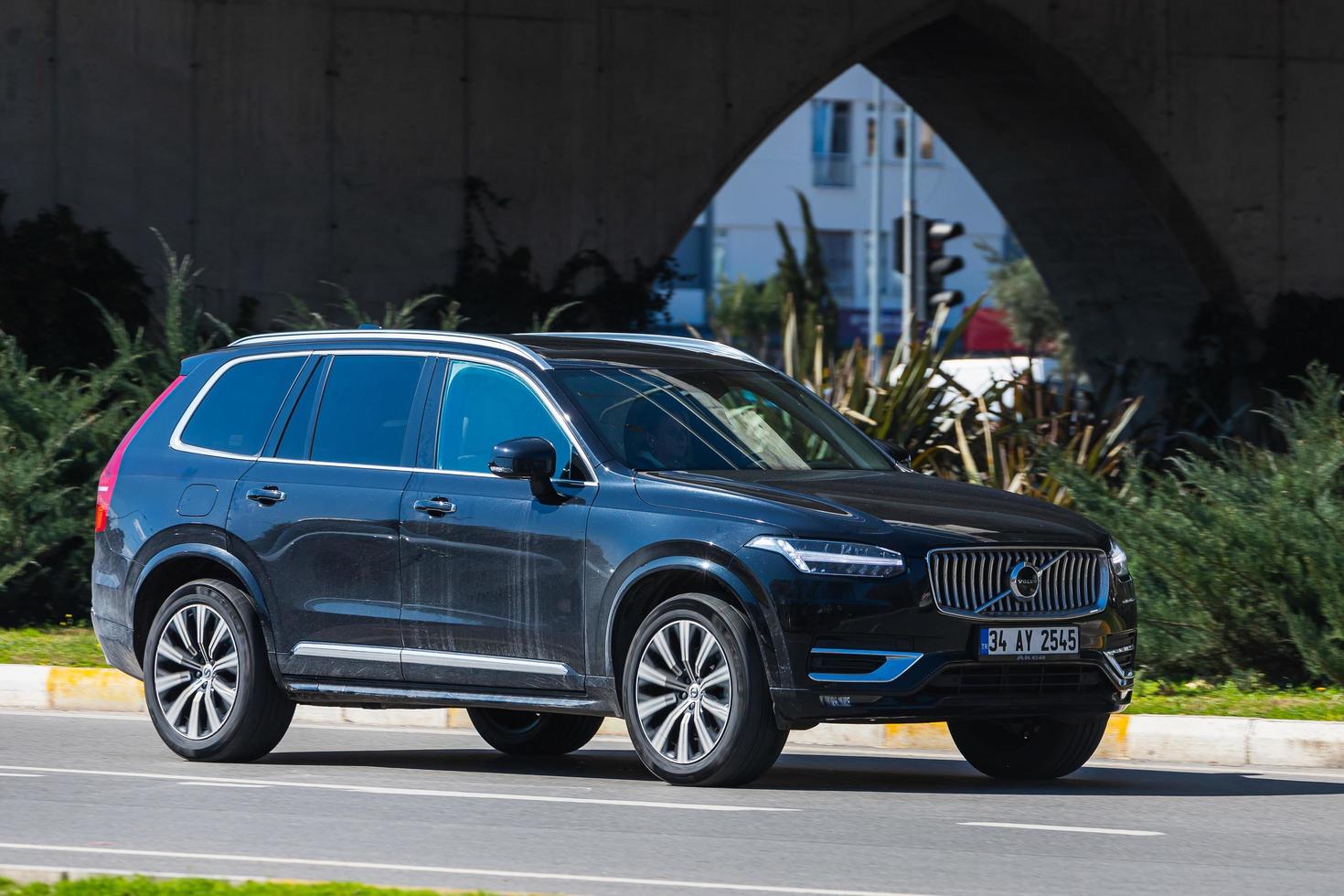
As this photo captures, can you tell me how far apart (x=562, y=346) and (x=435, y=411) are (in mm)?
619

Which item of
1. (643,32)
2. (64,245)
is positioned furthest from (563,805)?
(643,32)

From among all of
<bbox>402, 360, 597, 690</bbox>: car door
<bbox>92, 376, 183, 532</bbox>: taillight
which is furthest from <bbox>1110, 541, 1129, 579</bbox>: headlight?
<bbox>92, 376, 183, 532</bbox>: taillight

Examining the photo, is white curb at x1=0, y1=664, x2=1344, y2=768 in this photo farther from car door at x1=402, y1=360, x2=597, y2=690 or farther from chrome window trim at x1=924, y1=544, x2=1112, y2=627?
car door at x1=402, y1=360, x2=597, y2=690

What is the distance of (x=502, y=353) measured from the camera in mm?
9602

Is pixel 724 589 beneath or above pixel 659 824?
above

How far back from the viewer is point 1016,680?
8.56 metres

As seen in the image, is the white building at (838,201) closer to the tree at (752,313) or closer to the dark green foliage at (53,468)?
the tree at (752,313)

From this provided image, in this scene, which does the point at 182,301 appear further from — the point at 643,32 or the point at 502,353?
the point at 502,353

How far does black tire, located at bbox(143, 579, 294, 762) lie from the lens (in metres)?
9.81

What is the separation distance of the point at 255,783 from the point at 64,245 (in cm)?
1080

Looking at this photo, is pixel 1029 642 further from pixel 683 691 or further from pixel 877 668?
pixel 683 691

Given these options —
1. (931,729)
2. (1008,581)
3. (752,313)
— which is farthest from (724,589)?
(752,313)

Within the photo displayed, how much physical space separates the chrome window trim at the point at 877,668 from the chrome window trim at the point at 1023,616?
0.21 meters

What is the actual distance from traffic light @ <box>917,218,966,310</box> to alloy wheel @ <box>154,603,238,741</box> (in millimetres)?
12694
